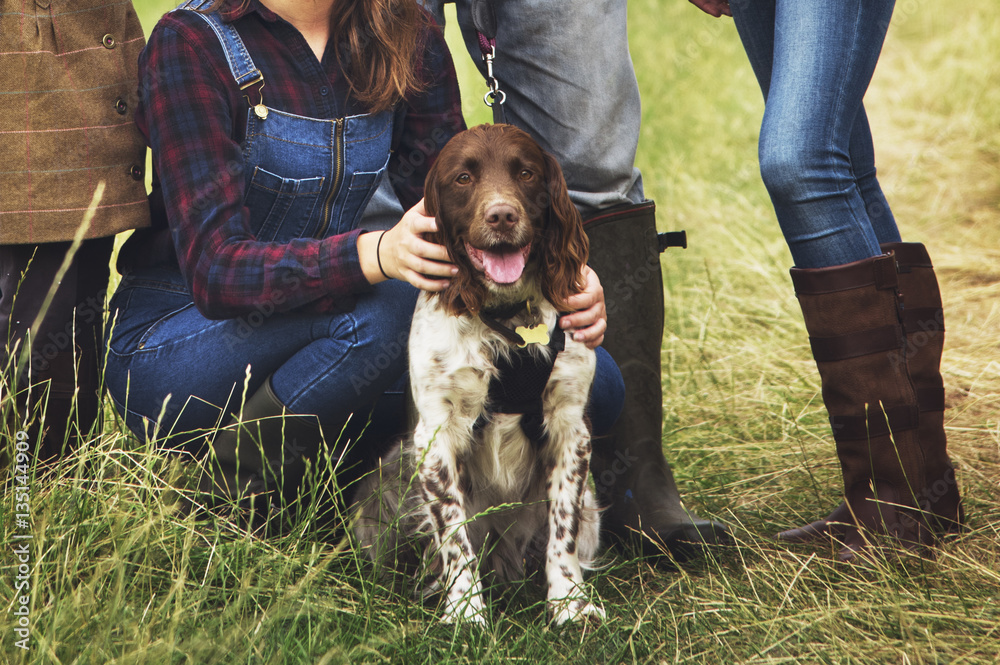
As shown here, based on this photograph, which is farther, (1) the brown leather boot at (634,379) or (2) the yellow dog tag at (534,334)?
(1) the brown leather boot at (634,379)

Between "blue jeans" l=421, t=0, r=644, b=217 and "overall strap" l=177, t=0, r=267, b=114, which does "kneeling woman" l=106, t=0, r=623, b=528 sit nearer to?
"overall strap" l=177, t=0, r=267, b=114

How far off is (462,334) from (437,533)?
0.50 meters

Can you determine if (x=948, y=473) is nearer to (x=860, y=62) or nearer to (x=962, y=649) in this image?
(x=962, y=649)

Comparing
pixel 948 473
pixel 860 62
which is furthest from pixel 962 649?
pixel 860 62

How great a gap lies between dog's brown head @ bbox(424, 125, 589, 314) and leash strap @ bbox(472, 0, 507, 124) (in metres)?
0.36

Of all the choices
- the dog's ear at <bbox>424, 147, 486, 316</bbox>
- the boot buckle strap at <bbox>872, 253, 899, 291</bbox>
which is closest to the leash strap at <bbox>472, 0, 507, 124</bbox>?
the dog's ear at <bbox>424, 147, 486, 316</bbox>

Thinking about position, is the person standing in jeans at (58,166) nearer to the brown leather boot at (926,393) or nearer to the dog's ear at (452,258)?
the dog's ear at (452,258)

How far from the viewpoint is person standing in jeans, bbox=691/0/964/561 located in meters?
2.30

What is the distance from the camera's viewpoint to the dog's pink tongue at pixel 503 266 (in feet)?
7.02

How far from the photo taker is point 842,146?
2.35 m

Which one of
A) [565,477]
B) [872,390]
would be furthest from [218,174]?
[872,390]

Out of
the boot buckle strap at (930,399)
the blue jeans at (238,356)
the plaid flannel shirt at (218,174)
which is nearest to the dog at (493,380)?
the blue jeans at (238,356)

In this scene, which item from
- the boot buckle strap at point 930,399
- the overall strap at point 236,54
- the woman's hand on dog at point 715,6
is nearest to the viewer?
the overall strap at point 236,54

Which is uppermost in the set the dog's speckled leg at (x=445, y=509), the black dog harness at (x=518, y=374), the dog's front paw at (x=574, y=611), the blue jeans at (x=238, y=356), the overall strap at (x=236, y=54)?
the overall strap at (x=236, y=54)
